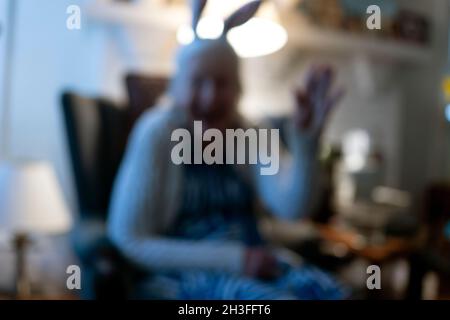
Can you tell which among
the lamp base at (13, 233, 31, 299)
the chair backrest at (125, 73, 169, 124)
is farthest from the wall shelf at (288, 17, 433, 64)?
the lamp base at (13, 233, 31, 299)

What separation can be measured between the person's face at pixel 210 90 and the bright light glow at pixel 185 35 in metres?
0.02

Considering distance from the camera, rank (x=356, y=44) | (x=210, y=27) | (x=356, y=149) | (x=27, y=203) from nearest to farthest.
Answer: (x=210, y=27), (x=27, y=203), (x=356, y=44), (x=356, y=149)

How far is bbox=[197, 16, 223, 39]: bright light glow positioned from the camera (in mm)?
437

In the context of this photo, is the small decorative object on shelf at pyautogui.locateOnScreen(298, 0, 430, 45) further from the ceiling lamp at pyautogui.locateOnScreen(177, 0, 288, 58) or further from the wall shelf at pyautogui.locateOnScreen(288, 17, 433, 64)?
the ceiling lamp at pyautogui.locateOnScreen(177, 0, 288, 58)

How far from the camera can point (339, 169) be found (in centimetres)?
121

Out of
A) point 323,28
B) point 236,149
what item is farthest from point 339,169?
point 236,149

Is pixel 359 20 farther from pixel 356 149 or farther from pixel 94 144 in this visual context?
pixel 94 144

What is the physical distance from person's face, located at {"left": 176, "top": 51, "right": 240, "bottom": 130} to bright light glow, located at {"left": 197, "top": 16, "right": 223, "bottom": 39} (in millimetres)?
34

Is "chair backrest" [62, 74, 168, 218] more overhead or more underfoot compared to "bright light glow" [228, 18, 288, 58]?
more underfoot

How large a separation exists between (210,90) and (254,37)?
86 mm

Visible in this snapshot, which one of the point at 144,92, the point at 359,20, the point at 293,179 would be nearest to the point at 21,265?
the point at 144,92

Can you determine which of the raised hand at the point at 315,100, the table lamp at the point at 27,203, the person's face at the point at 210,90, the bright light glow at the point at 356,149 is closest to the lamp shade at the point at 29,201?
the table lamp at the point at 27,203

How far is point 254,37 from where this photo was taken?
0.51m
